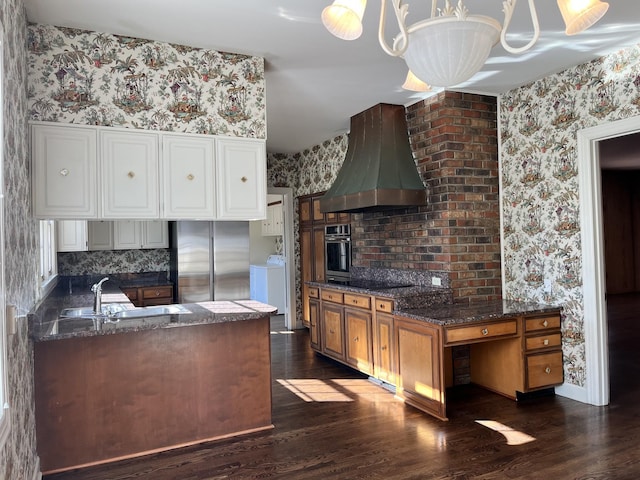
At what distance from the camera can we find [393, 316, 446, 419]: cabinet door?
345cm

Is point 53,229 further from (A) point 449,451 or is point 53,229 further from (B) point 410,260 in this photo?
(A) point 449,451

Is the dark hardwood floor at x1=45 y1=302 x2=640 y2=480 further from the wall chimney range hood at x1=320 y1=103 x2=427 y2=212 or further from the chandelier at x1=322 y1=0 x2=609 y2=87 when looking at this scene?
the chandelier at x1=322 y1=0 x2=609 y2=87

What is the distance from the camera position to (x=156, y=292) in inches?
222

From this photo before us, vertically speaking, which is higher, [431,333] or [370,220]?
[370,220]

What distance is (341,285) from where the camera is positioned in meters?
4.86

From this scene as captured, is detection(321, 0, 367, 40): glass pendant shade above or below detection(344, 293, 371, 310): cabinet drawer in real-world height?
above

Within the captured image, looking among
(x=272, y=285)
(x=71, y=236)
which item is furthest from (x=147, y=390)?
(x=272, y=285)

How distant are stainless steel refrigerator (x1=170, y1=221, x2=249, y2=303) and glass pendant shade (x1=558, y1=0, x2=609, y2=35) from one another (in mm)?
4677

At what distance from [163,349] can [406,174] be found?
257 centimetres

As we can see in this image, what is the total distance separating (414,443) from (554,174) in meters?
2.45

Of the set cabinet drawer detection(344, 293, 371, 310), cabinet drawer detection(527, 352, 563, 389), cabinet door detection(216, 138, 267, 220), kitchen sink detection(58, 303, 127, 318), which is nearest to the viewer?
kitchen sink detection(58, 303, 127, 318)

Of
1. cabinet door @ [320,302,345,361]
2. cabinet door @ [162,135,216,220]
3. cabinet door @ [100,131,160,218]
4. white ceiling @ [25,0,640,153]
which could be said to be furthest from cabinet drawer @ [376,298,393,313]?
cabinet door @ [100,131,160,218]

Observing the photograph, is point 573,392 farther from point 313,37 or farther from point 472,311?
point 313,37

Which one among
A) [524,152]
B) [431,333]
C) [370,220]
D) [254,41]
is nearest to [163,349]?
[431,333]
